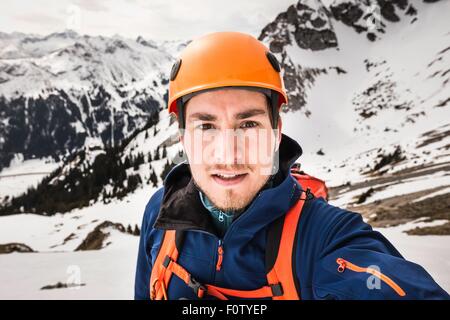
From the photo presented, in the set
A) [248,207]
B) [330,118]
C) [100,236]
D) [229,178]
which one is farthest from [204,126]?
[330,118]

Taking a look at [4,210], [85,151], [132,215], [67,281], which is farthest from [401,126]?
[4,210]

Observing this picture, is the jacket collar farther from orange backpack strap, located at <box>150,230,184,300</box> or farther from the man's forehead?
the man's forehead

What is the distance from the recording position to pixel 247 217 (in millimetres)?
2369

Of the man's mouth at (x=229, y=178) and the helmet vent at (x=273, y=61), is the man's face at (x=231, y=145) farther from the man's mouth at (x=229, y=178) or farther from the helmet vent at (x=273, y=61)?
the helmet vent at (x=273, y=61)

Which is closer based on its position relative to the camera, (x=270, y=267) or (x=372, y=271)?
(x=372, y=271)

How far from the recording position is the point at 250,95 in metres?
2.66

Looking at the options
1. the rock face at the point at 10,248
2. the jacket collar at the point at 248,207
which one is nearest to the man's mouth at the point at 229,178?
the jacket collar at the point at 248,207

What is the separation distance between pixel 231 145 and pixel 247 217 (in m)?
0.54

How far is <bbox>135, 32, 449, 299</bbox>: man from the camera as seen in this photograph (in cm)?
208

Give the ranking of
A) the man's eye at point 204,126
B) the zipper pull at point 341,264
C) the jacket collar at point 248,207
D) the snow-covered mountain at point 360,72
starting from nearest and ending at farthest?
the zipper pull at point 341,264
the jacket collar at point 248,207
the man's eye at point 204,126
the snow-covered mountain at point 360,72

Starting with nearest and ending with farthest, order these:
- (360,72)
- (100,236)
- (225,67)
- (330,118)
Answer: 1. (225,67)
2. (100,236)
3. (330,118)
4. (360,72)

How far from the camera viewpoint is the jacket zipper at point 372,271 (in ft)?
6.04

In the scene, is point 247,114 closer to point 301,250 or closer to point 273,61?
point 273,61

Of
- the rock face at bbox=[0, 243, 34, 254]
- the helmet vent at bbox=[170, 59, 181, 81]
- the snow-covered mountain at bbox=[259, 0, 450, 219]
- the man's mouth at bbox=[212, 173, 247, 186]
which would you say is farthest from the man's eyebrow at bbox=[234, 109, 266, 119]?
the snow-covered mountain at bbox=[259, 0, 450, 219]
